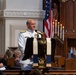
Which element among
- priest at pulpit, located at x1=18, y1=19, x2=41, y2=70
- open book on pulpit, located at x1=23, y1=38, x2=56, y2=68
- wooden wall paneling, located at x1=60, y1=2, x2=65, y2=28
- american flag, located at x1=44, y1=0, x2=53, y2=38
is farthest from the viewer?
wooden wall paneling, located at x1=60, y1=2, x2=65, y2=28

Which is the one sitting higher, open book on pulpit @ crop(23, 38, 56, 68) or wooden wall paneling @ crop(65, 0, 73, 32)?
wooden wall paneling @ crop(65, 0, 73, 32)

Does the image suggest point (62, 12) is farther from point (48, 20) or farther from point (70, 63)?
point (70, 63)

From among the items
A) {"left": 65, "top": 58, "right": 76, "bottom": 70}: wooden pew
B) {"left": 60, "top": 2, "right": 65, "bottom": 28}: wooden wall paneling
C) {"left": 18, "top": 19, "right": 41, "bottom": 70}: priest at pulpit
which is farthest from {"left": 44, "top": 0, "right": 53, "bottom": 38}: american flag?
{"left": 65, "top": 58, "right": 76, "bottom": 70}: wooden pew

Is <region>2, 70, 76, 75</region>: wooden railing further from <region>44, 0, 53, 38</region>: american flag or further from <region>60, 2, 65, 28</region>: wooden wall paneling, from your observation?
<region>60, 2, 65, 28</region>: wooden wall paneling

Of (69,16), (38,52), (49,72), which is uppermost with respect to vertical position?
(69,16)

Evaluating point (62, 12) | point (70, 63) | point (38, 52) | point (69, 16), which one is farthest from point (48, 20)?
point (38, 52)

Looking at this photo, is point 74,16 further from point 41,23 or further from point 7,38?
point 7,38

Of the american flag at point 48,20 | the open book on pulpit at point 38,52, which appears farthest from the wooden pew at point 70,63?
the american flag at point 48,20

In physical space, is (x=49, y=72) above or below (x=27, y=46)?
below

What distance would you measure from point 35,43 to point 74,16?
19.5 feet

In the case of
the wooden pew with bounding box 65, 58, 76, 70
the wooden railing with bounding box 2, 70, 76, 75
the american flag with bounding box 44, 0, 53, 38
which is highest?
the american flag with bounding box 44, 0, 53, 38

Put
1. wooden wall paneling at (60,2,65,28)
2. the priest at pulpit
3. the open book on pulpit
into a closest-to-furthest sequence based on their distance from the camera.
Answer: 1. the open book on pulpit
2. the priest at pulpit
3. wooden wall paneling at (60,2,65,28)

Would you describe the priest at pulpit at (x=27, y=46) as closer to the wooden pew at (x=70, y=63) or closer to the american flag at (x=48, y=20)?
the wooden pew at (x=70, y=63)

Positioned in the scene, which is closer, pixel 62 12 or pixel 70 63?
pixel 70 63
